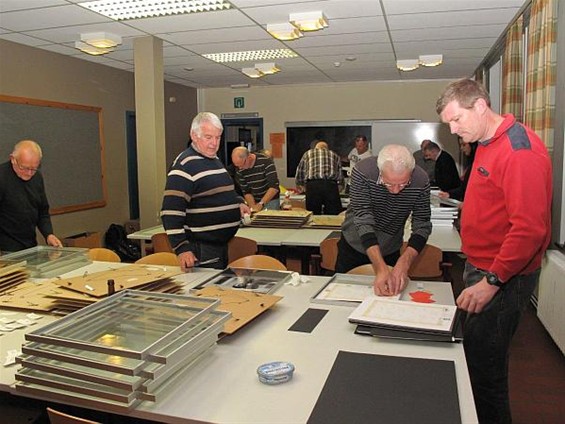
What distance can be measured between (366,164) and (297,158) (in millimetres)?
6934

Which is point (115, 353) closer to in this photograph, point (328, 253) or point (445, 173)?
point (328, 253)

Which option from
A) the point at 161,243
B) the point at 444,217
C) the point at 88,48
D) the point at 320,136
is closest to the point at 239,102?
the point at 320,136

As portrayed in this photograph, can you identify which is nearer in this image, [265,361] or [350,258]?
[265,361]

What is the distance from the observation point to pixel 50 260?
2875 mm

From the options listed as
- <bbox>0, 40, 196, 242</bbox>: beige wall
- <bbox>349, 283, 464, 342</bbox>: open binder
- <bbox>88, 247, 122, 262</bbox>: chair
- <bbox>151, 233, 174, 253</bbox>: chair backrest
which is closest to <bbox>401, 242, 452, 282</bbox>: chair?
<bbox>349, 283, 464, 342</bbox>: open binder

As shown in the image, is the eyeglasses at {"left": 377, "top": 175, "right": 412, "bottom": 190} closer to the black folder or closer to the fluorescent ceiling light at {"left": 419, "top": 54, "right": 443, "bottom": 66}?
the black folder

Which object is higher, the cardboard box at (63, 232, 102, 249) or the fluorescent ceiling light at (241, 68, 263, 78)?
the fluorescent ceiling light at (241, 68, 263, 78)

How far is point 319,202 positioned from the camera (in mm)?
5801

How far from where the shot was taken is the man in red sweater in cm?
181

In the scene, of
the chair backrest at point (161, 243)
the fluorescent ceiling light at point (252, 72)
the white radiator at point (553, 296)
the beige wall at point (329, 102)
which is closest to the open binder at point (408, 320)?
the white radiator at point (553, 296)

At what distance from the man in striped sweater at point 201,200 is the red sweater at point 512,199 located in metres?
1.57

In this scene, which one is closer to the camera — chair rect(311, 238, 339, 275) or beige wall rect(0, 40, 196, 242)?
chair rect(311, 238, 339, 275)

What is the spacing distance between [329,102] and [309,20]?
4.77m

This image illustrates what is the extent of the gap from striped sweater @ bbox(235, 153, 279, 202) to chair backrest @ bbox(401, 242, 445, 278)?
98.3 inches
